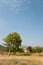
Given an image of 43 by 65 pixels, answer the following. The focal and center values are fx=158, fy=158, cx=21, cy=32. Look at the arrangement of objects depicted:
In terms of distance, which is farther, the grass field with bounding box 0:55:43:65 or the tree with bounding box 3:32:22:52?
the tree with bounding box 3:32:22:52

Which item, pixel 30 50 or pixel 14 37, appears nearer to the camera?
pixel 14 37

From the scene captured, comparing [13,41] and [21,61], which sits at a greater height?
[13,41]

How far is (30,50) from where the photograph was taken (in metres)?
60.1

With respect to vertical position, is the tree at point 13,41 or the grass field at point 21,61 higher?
the tree at point 13,41

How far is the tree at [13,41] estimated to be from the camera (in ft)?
158

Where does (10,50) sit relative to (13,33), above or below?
below

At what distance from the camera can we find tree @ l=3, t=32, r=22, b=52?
158 ft

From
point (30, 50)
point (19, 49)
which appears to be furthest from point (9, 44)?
point (30, 50)

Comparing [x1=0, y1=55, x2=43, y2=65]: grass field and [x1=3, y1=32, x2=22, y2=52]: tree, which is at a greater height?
[x1=3, y1=32, x2=22, y2=52]: tree

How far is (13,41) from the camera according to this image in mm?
48312

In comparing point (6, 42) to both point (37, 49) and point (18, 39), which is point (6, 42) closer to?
point (18, 39)

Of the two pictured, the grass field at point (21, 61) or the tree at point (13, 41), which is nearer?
the grass field at point (21, 61)

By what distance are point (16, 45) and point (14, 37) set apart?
104 inches

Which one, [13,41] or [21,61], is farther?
[13,41]
